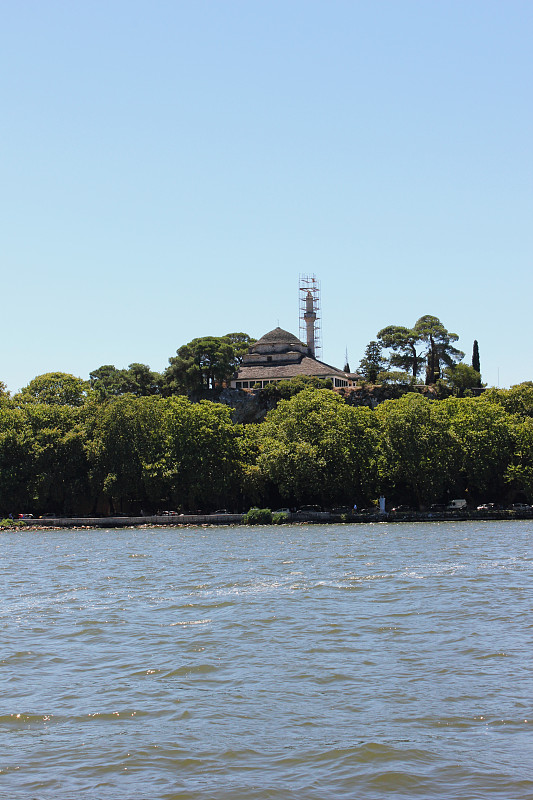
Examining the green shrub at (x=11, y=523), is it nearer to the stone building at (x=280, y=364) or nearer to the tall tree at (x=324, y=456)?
the tall tree at (x=324, y=456)

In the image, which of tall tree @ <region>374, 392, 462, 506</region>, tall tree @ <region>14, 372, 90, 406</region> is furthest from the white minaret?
tall tree @ <region>374, 392, 462, 506</region>

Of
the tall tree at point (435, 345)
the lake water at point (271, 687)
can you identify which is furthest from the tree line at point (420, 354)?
the lake water at point (271, 687)

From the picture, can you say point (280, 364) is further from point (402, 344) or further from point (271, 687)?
point (271, 687)

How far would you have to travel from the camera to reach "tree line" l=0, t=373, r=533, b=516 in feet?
233

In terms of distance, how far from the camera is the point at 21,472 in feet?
244

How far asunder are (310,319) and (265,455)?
4777 cm

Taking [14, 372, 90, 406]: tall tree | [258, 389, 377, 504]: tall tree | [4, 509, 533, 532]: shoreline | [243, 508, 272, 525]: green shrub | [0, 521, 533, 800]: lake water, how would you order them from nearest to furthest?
[0, 521, 533, 800]: lake water
[4, 509, 533, 532]: shoreline
[243, 508, 272, 525]: green shrub
[258, 389, 377, 504]: tall tree
[14, 372, 90, 406]: tall tree

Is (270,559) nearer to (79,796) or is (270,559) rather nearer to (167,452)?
(79,796)

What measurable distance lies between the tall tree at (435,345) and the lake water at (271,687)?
79392 mm

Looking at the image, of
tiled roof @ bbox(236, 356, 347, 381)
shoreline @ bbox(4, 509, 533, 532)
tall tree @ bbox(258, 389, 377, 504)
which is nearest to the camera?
shoreline @ bbox(4, 509, 533, 532)

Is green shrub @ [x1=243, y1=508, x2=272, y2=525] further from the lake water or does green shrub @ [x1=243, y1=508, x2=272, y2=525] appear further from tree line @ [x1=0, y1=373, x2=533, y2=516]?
the lake water

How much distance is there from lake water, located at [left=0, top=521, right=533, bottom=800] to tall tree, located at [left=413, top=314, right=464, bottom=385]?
79392 millimetres

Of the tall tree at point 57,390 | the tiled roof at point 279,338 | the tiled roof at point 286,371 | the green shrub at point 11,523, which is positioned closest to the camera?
the green shrub at point 11,523

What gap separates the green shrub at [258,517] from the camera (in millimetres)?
70188
